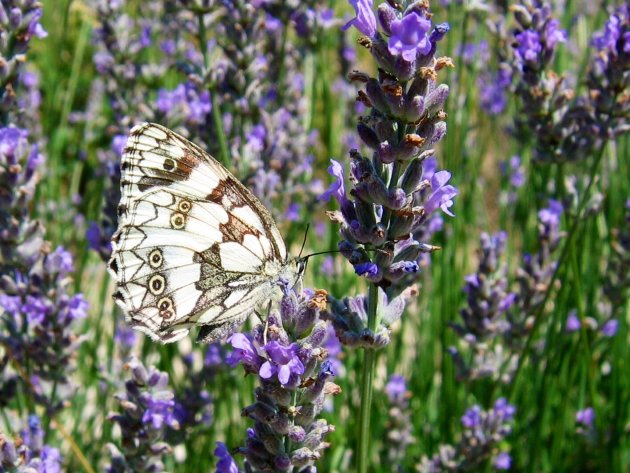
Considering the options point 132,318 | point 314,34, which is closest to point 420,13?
point 132,318

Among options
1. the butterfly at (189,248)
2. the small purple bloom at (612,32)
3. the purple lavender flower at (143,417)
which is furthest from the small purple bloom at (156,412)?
the small purple bloom at (612,32)

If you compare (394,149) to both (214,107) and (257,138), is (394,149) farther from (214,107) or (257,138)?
(257,138)

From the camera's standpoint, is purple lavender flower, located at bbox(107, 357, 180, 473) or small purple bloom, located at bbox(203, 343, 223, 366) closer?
purple lavender flower, located at bbox(107, 357, 180, 473)

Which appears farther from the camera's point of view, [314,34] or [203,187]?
[314,34]

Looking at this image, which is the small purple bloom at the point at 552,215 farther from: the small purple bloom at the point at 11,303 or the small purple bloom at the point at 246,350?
the small purple bloom at the point at 11,303

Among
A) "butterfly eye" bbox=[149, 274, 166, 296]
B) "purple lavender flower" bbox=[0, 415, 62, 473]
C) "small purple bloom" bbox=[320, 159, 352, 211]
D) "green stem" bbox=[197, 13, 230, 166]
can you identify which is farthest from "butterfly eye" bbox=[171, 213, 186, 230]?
"green stem" bbox=[197, 13, 230, 166]

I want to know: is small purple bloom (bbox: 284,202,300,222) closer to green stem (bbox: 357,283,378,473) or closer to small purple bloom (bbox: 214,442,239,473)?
green stem (bbox: 357,283,378,473)

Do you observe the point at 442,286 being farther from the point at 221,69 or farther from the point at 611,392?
the point at 221,69

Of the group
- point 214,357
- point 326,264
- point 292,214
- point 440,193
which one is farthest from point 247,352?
point 292,214
